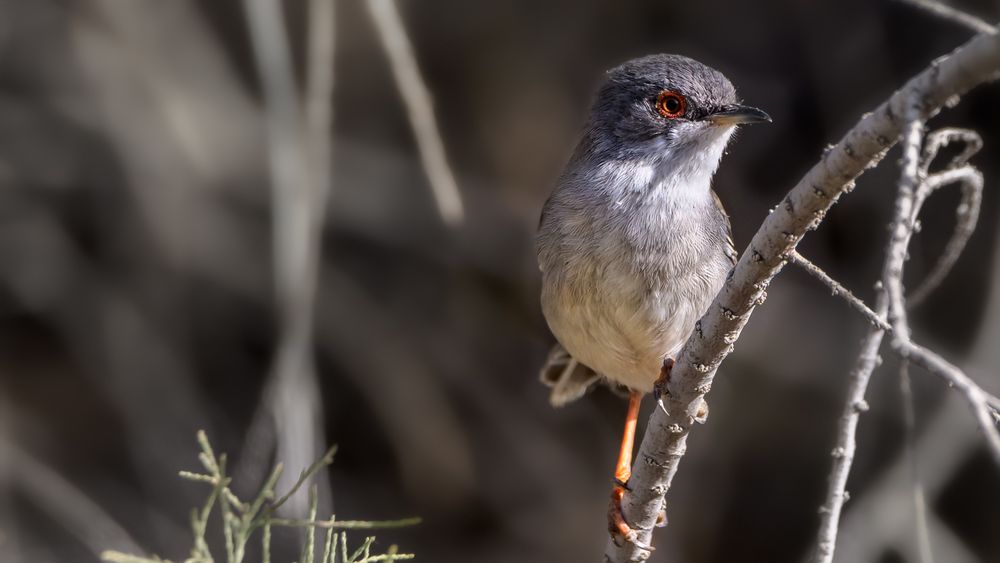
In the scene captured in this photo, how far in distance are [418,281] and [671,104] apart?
3.28 metres

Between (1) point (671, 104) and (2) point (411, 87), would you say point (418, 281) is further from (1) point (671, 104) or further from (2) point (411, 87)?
(1) point (671, 104)

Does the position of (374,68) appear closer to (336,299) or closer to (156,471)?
(336,299)

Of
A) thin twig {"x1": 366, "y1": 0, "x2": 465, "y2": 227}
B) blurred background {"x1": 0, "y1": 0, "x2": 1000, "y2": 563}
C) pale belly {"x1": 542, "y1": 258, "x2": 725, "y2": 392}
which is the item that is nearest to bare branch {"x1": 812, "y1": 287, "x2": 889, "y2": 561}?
pale belly {"x1": 542, "y1": 258, "x2": 725, "y2": 392}

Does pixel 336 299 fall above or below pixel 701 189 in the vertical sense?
below

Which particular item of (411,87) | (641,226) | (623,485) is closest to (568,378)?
(623,485)

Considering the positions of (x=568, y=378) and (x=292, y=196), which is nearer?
(x=568, y=378)

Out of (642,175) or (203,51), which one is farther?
(203,51)

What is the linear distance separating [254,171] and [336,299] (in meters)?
0.98

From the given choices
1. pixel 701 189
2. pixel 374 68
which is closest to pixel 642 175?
pixel 701 189

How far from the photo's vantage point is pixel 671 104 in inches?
163

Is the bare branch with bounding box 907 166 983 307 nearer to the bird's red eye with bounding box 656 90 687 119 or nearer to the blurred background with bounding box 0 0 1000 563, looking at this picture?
the bird's red eye with bounding box 656 90 687 119

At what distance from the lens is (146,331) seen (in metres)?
6.59

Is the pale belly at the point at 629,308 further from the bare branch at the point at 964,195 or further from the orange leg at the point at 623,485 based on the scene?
the bare branch at the point at 964,195

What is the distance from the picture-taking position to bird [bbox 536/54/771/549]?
379 centimetres
